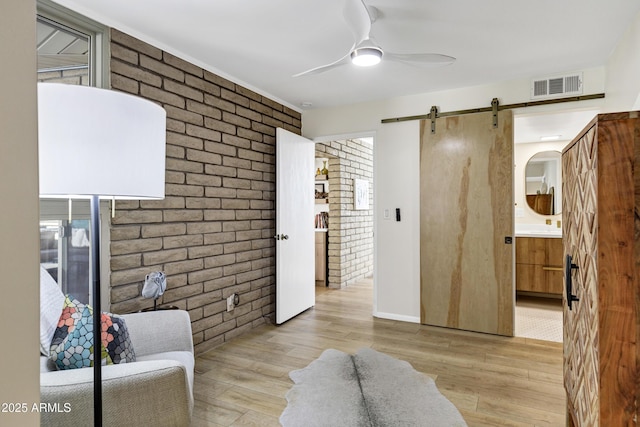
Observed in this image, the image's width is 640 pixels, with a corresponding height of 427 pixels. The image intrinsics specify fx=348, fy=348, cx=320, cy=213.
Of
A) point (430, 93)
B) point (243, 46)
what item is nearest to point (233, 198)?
point (243, 46)

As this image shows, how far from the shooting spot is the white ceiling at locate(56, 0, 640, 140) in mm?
2096

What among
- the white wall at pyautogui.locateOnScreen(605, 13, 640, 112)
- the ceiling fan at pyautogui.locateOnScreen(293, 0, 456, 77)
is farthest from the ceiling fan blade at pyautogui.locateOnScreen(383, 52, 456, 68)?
the white wall at pyautogui.locateOnScreen(605, 13, 640, 112)

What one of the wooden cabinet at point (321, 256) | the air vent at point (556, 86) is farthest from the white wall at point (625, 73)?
the wooden cabinet at point (321, 256)

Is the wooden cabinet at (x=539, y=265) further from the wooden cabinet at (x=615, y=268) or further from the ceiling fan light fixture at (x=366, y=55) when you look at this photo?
the wooden cabinet at (x=615, y=268)

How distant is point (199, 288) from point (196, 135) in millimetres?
1256

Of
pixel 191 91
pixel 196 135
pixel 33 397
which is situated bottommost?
pixel 33 397

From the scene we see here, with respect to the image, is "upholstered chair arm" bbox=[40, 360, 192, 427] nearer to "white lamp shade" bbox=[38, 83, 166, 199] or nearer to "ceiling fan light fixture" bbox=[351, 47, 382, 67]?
"white lamp shade" bbox=[38, 83, 166, 199]

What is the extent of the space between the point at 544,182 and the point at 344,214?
3.03 meters

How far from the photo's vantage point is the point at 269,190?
3771mm

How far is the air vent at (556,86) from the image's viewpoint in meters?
3.10

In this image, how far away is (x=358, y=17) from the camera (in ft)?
5.97

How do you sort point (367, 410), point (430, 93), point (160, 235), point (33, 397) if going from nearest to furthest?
point (33, 397) → point (367, 410) → point (160, 235) → point (430, 93)

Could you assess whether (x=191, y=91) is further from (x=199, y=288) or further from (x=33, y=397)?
(x=33, y=397)

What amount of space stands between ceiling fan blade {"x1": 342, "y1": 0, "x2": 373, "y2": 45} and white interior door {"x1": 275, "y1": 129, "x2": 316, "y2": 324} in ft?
5.73
